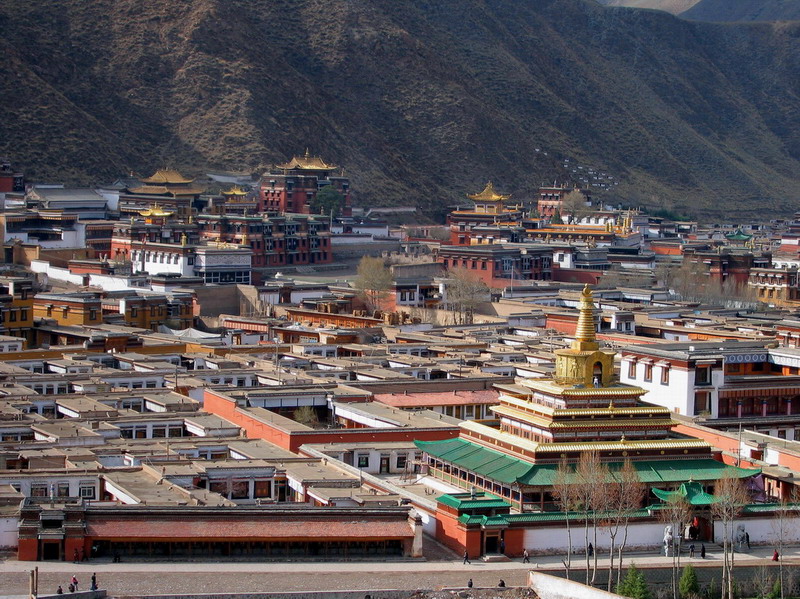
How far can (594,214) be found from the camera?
14412cm

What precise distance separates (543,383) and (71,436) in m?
14.9

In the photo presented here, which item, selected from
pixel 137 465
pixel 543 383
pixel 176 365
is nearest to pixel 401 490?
pixel 543 383

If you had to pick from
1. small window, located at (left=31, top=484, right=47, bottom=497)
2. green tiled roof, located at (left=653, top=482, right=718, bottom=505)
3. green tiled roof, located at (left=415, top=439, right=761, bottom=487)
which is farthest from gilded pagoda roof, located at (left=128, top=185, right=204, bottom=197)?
green tiled roof, located at (left=653, top=482, right=718, bottom=505)

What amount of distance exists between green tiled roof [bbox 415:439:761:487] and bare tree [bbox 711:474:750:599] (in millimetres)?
646

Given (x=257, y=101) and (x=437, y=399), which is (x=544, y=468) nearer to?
(x=437, y=399)

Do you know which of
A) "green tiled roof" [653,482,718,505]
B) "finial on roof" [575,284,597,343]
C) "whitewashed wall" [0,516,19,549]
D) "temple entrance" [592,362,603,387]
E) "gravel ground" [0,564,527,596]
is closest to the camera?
"gravel ground" [0,564,527,596]

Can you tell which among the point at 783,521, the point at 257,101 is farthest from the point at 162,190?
the point at 783,521

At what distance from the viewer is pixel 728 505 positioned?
43.9 metres

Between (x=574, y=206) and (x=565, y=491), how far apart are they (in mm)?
105733

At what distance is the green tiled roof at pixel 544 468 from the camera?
146ft

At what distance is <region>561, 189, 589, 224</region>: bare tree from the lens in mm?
144500

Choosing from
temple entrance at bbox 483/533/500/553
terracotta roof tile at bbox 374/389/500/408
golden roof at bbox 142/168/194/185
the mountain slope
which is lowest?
temple entrance at bbox 483/533/500/553

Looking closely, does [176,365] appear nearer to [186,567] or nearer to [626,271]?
[186,567]

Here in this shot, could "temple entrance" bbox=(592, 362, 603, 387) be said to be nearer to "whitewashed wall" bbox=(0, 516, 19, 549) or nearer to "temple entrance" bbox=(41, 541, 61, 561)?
"temple entrance" bbox=(41, 541, 61, 561)
